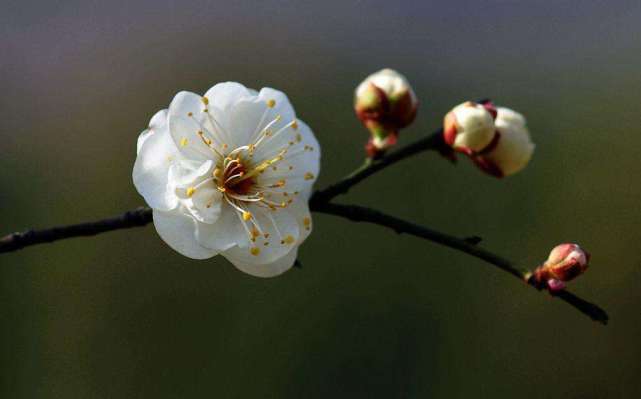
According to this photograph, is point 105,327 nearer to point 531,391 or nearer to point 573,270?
point 531,391

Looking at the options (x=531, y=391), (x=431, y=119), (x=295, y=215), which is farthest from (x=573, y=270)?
(x=431, y=119)

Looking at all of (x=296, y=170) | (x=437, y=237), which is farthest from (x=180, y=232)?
(x=437, y=237)

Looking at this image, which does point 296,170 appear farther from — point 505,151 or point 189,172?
point 505,151

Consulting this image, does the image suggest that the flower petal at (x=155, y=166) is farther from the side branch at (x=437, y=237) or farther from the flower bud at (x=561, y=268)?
the flower bud at (x=561, y=268)

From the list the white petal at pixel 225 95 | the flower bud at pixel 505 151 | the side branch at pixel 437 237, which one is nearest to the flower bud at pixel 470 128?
the flower bud at pixel 505 151

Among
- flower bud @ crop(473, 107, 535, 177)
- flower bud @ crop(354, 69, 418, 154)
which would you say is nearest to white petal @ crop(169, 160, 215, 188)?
flower bud @ crop(354, 69, 418, 154)

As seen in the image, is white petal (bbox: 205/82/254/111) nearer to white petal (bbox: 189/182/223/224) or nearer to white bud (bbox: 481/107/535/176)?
white petal (bbox: 189/182/223/224)
